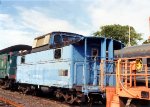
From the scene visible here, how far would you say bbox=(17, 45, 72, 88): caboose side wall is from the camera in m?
13.6

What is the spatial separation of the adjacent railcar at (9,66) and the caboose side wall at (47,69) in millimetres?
1857

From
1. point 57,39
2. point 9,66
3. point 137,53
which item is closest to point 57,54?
point 57,39

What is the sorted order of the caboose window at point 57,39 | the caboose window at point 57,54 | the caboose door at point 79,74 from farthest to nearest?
the caboose window at point 57,39
the caboose window at point 57,54
the caboose door at point 79,74

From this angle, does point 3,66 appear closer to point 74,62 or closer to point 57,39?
point 57,39

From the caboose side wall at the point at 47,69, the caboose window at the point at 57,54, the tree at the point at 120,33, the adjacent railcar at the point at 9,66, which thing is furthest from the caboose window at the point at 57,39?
the tree at the point at 120,33

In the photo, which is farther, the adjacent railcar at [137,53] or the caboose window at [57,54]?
the caboose window at [57,54]

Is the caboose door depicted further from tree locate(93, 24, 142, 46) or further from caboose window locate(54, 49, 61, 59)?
tree locate(93, 24, 142, 46)

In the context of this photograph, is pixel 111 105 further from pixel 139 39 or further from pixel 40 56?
pixel 139 39

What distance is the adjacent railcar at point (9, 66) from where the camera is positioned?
22.2 metres

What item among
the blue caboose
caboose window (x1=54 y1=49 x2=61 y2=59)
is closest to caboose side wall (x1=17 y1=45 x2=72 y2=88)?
the blue caboose

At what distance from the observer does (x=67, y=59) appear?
533 inches

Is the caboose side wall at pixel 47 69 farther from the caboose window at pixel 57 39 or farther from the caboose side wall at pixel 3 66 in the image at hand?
the caboose side wall at pixel 3 66

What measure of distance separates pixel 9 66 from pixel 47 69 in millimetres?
7951

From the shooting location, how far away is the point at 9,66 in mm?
22672
